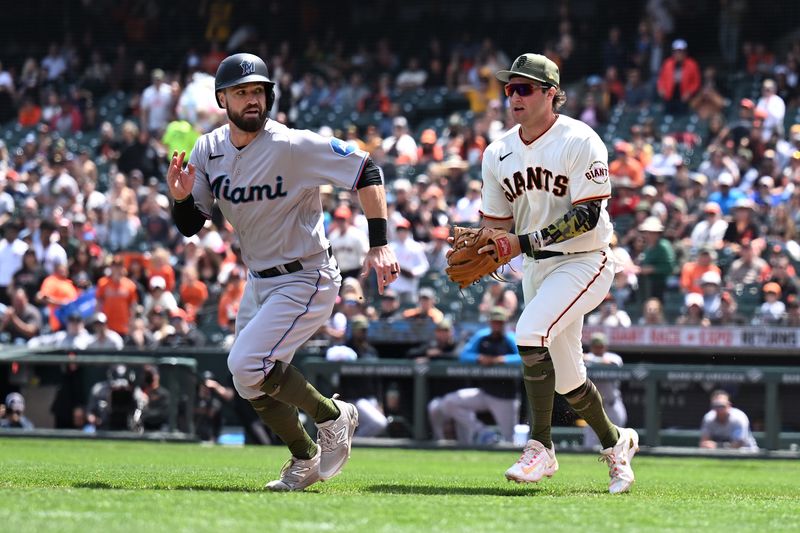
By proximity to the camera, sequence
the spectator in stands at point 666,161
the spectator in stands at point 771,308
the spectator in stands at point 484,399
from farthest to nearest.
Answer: the spectator in stands at point 666,161
the spectator in stands at point 771,308
the spectator in stands at point 484,399

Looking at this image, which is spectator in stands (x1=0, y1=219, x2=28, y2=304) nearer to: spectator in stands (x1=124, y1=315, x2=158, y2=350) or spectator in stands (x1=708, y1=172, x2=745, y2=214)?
spectator in stands (x1=124, y1=315, x2=158, y2=350)

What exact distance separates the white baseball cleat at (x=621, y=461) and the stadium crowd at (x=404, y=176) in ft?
18.2

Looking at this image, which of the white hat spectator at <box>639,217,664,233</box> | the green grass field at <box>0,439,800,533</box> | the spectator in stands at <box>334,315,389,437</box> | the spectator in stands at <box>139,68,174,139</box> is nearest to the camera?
the green grass field at <box>0,439,800,533</box>

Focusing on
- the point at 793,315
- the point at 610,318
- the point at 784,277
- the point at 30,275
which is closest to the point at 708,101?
the point at 784,277

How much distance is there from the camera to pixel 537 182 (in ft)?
21.2

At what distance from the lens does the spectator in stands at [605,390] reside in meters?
12.0

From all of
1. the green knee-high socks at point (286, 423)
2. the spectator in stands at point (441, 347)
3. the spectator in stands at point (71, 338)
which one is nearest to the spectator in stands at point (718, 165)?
the spectator in stands at point (441, 347)

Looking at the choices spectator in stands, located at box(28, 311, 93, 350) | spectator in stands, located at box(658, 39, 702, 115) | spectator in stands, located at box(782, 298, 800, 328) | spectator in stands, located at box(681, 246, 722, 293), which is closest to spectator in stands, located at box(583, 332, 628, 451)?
spectator in stands, located at box(681, 246, 722, 293)

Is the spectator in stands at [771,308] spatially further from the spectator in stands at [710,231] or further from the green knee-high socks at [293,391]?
the green knee-high socks at [293,391]

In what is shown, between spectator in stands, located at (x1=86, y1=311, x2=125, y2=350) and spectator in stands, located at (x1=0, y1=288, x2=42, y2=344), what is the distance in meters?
1.24

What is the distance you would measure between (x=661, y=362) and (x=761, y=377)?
54.3 inches

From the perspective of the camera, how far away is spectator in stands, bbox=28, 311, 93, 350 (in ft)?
46.9

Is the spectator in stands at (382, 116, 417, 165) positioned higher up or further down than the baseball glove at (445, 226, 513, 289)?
higher up

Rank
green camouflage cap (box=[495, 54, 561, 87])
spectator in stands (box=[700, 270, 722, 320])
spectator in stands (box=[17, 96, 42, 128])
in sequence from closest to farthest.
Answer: green camouflage cap (box=[495, 54, 561, 87])
spectator in stands (box=[700, 270, 722, 320])
spectator in stands (box=[17, 96, 42, 128])
